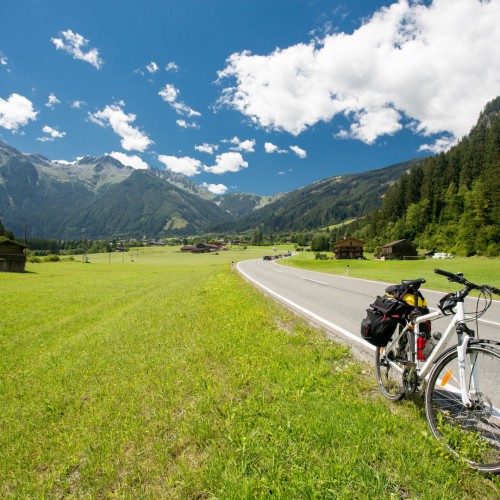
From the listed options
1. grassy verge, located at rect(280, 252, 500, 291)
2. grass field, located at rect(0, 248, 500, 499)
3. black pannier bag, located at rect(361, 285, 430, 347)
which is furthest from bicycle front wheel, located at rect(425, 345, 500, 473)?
grassy verge, located at rect(280, 252, 500, 291)

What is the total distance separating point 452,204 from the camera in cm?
7788

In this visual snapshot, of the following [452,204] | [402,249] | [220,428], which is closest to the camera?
[220,428]

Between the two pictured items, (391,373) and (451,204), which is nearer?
(391,373)

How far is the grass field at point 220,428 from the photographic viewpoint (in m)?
2.94

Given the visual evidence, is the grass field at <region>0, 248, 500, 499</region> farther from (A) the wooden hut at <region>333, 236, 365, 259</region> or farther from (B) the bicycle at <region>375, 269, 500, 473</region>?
(A) the wooden hut at <region>333, 236, 365, 259</region>

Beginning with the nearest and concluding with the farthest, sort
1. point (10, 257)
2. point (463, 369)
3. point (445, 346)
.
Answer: point (463, 369), point (445, 346), point (10, 257)

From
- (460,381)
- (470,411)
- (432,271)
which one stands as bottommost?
(432,271)

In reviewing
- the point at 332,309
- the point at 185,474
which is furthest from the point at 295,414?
the point at 332,309

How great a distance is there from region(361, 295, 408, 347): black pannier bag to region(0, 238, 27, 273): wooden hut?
78.9 metres

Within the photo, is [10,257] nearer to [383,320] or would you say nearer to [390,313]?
[383,320]

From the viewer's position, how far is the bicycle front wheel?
3.12 m

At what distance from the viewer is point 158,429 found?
4145 mm

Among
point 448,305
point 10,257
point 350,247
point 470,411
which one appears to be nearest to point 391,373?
point 470,411

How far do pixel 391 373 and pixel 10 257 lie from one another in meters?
80.3
